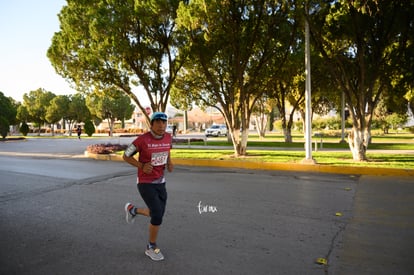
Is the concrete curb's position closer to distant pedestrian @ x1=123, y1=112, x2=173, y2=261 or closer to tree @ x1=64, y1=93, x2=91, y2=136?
distant pedestrian @ x1=123, y1=112, x2=173, y2=261

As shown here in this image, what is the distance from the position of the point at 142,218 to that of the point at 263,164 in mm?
6873

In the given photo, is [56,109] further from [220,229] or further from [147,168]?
[147,168]

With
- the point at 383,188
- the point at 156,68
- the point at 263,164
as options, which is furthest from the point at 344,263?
the point at 156,68

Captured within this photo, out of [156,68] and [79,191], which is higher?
[156,68]

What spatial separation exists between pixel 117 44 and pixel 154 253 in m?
12.2

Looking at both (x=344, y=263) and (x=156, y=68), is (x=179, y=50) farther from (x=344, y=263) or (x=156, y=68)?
(x=344, y=263)

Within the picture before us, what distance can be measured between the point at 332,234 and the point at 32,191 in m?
6.54

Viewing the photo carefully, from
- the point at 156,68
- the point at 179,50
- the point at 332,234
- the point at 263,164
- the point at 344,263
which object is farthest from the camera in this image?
the point at 156,68

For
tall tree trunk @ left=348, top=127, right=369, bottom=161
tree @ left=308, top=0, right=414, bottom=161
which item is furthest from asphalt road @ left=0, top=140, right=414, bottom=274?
tree @ left=308, top=0, right=414, bottom=161

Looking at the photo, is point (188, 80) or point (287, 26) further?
point (188, 80)

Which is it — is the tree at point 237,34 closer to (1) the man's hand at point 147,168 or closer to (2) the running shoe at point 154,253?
(1) the man's hand at point 147,168

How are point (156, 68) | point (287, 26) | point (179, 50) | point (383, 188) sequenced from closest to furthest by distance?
point (383, 188) → point (287, 26) → point (179, 50) → point (156, 68)

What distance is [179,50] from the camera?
15562 millimetres

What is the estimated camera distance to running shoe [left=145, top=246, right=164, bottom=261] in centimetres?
360
